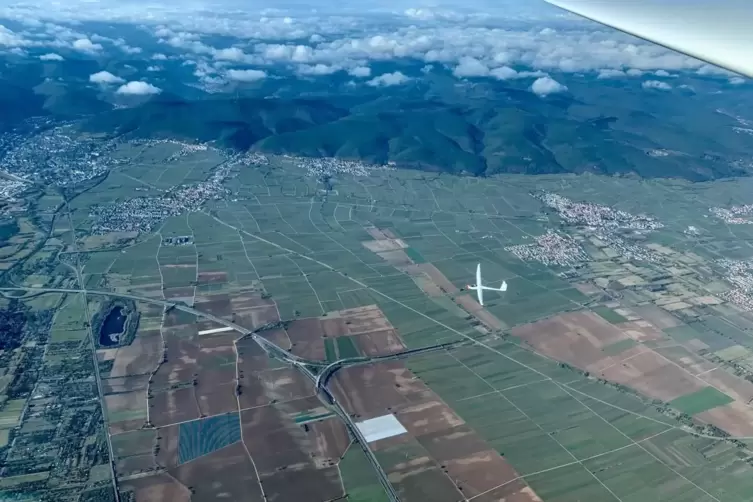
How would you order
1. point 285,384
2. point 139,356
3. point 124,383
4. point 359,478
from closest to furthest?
point 359,478
point 124,383
point 285,384
point 139,356

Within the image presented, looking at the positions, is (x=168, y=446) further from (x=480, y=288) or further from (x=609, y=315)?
(x=609, y=315)

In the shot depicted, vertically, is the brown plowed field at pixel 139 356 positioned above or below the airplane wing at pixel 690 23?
below

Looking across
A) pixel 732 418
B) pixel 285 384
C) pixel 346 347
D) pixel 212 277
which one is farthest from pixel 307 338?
pixel 732 418

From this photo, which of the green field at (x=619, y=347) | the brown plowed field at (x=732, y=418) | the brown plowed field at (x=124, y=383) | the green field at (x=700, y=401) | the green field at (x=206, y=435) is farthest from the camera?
the green field at (x=619, y=347)

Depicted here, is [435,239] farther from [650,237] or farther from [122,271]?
[122,271]

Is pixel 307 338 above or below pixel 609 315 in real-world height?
below

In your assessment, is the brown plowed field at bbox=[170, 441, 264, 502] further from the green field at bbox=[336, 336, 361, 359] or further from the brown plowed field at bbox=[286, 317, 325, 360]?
the green field at bbox=[336, 336, 361, 359]

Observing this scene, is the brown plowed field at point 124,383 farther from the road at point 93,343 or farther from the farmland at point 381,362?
the road at point 93,343

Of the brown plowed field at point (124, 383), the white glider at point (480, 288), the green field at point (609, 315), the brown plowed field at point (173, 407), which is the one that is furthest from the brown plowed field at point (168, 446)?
the green field at point (609, 315)

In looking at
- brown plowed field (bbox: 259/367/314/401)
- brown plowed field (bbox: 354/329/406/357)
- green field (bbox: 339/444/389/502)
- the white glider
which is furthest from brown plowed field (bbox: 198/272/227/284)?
green field (bbox: 339/444/389/502)
